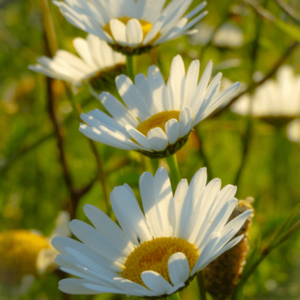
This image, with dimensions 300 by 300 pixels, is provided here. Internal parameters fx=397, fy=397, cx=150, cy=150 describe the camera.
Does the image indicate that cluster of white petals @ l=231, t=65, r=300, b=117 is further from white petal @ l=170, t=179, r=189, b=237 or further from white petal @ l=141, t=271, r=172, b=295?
white petal @ l=141, t=271, r=172, b=295

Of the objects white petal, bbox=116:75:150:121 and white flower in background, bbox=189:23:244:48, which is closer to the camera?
white petal, bbox=116:75:150:121

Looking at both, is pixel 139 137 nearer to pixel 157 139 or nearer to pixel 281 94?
pixel 157 139

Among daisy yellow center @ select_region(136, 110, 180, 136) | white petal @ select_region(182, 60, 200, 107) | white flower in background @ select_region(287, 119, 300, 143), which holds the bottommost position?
white flower in background @ select_region(287, 119, 300, 143)

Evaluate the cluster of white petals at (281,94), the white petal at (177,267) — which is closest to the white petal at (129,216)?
the white petal at (177,267)

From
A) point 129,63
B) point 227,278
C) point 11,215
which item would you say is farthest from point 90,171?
point 227,278

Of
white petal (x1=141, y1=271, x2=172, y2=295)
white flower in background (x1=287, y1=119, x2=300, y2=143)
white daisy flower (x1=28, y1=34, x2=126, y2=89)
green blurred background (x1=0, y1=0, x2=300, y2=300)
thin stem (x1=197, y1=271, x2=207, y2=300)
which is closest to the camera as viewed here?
white petal (x1=141, y1=271, x2=172, y2=295)

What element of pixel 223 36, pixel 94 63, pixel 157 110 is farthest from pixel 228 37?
pixel 157 110

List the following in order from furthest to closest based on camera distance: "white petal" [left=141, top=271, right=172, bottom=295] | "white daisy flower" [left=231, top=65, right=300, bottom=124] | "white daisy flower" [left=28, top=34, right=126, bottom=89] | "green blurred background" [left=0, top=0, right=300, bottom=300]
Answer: "white daisy flower" [left=231, top=65, right=300, bottom=124]
"green blurred background" [left=0, top=0, right=300, bottom=300]
"white daisy flower" [left=28, top=34, right=126, bottom=89]
"white petal" [left=141, top=271, right=172, bottom=295]

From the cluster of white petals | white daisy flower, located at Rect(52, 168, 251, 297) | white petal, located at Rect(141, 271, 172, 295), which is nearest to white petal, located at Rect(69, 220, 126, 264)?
white daisy flower, located at Rect(52, 168, 251, 297)
